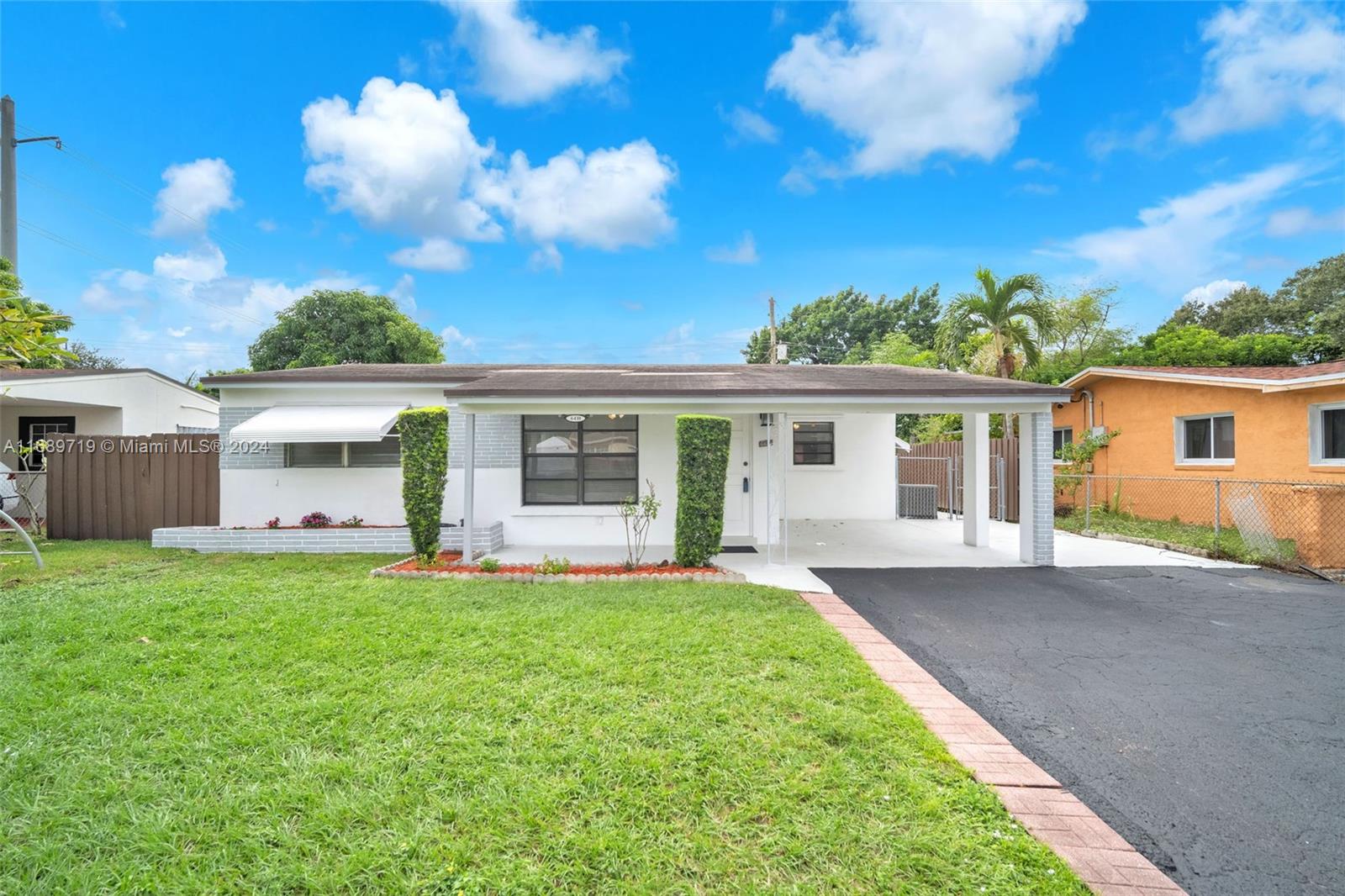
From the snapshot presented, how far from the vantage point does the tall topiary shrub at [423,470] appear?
353 inches

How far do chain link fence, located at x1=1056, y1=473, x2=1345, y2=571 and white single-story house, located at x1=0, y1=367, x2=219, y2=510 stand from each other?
27.5 meters

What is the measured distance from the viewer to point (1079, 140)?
1855 centimetres

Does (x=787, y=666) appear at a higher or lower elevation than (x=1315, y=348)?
lower

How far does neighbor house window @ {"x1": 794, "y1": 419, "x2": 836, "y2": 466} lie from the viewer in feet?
51.9

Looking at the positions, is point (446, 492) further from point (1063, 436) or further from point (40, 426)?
point (1063, 436)

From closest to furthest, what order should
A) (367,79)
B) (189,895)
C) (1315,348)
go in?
(189,895), (367,79), (1315,348)

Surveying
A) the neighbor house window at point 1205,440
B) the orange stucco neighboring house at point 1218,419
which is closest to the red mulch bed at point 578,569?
the orange stucco neighboring house at point 1218,419

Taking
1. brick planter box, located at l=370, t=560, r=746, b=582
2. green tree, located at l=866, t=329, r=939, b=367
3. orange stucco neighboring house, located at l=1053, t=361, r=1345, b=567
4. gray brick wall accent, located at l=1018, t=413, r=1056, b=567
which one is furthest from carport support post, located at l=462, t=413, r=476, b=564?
green tree, located at l=866, t=329, r=939, b=367

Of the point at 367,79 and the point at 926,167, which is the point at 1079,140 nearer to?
the point at 926,167

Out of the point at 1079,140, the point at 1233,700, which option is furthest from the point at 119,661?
the point at 1079,140

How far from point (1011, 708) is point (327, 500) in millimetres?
12243

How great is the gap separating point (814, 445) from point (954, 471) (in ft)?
15.8

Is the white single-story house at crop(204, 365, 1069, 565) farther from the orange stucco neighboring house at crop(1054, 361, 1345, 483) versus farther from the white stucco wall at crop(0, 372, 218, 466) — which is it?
the white stucco wall at crop(0, 372, 218, 466)

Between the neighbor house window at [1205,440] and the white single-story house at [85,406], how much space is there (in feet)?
97.8
